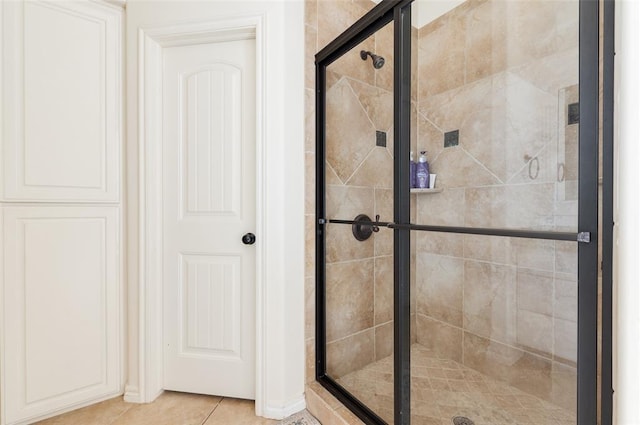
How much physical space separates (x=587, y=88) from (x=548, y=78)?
77cm

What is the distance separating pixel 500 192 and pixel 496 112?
44 centimetres

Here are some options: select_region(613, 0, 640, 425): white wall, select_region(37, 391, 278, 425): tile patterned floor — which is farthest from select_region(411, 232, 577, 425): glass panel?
select_region(37, 391, 278, 425): tile patterned floor

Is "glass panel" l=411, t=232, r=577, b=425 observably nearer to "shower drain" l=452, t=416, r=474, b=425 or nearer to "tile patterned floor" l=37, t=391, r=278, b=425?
"shower drain" l=452, t=416, r=474, b=425

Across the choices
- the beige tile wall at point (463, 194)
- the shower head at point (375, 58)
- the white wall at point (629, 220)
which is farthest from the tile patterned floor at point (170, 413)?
the shower head at point (375, 58)

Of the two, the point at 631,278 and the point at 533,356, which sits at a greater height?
the point at 631,278

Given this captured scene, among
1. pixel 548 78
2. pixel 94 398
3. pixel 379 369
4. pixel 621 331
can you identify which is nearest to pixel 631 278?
pixel 621 331

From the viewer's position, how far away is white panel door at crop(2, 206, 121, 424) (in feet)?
4.26

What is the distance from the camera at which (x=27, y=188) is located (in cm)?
132

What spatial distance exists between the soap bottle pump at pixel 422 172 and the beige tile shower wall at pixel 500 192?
5 centimetres

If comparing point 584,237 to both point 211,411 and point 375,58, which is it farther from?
point 211,411

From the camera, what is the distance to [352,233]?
159 centimetres

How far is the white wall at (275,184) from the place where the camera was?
4.61 ft

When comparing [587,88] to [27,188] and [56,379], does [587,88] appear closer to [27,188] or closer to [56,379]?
[27,188]

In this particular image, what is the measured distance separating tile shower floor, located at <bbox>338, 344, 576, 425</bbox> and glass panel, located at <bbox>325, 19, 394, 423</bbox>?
29mm
